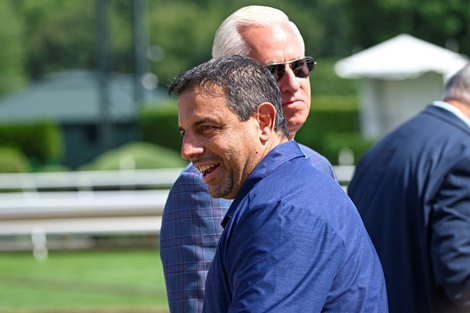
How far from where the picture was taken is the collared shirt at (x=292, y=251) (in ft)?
7.73

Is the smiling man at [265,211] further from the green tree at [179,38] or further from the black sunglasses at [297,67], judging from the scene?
→ the green tree at [179,38]

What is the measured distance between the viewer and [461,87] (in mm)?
4539

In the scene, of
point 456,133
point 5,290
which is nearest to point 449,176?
point 456,133

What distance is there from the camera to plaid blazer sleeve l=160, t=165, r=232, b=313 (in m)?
3.18

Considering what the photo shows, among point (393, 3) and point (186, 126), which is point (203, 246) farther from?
point (393, 3)

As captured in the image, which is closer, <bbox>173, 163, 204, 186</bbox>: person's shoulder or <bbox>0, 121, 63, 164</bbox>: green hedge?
<bbox>173, 163, 204, 186</bbox>: person's shoulder

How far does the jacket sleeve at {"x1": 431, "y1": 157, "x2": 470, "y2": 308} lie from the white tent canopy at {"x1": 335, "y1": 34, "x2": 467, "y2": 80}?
22382 mm

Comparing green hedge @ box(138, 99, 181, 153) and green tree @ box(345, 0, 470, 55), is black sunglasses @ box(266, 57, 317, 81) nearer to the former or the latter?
green hedge @ box(138, 99, 181, 153)

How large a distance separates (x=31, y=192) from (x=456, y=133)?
14249 mm

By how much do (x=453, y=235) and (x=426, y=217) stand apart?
0.13 m

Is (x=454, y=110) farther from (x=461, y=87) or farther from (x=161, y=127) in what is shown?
(x=161, y=127)

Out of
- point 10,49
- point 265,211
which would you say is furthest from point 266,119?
point 10,49

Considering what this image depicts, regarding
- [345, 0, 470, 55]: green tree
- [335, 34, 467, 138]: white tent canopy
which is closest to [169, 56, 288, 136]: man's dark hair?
[335, 34, 467, 138]: white tent canopy

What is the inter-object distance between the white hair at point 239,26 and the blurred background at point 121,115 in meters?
0.43
